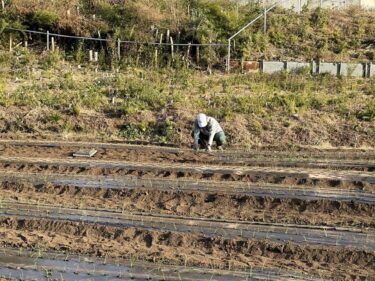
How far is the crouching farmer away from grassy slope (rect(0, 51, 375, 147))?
153 cm

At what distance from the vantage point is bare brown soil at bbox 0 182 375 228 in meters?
7.59

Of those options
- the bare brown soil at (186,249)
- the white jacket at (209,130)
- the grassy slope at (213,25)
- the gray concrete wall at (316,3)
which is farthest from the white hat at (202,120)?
the gray concrete wall at (316,3)

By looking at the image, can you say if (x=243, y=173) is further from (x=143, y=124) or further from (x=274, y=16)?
(x=274, y=16)

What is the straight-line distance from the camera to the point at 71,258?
20.8ft

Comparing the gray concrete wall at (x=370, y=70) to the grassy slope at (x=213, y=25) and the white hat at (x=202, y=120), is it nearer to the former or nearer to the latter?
the grassy slope at (x=213, y=25)

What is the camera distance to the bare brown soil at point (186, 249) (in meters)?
6.13

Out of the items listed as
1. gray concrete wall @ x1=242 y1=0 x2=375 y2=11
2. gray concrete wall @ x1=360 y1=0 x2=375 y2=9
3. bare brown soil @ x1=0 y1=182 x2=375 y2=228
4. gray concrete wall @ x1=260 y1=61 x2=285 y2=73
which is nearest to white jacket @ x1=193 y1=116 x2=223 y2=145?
bare brown soil @ x1=0 y1=182 x2=375 y2=228

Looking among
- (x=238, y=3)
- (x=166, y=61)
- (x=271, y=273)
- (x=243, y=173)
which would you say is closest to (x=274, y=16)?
(x=238, y=3)

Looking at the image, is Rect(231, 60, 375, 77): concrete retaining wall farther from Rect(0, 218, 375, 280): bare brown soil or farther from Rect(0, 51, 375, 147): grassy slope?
Rect(0, 218, 375, 280): bare brown soil

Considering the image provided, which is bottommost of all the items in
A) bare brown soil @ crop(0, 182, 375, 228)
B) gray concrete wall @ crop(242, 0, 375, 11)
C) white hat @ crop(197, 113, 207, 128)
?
bare brown soil @ crop(0, 182, 375, 228)

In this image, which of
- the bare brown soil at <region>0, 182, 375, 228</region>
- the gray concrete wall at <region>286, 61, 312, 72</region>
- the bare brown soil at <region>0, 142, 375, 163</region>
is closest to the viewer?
the bare brown soil at <region>0, 182, 375, 228</region>

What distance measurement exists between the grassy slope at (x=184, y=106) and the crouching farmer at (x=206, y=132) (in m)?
1.53

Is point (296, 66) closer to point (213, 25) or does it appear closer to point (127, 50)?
point (213, 25)

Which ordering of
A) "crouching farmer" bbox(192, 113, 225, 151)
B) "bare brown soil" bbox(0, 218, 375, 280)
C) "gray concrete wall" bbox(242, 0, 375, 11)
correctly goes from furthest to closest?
"gray concrete wall" bbox(242, 0, 375, 11), "crouching farmer" bbox(192, 113, 225, 151), "bare brown soil" bbox(0, 218, 375, 280)
